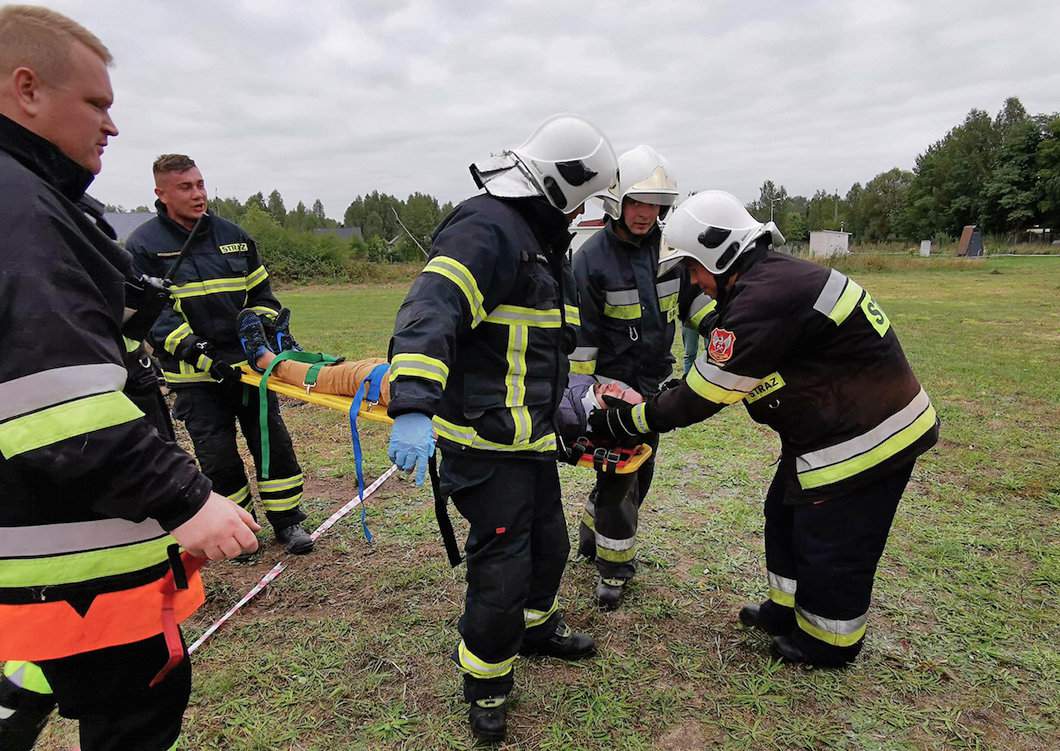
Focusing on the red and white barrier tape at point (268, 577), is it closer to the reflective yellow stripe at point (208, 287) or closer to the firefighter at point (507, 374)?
the firefighter at point (507, 374)

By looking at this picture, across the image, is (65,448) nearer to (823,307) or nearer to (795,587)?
(823,307)

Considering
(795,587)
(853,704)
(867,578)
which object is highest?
(867,578)

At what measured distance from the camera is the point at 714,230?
110 inches

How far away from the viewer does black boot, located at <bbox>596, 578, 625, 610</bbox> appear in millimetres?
3553

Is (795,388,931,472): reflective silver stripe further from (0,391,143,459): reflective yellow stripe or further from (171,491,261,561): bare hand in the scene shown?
(0,391,143,459): reflective yellow stripe

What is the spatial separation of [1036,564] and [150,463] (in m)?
4.71

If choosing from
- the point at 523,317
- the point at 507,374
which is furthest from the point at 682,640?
the point at 523,317

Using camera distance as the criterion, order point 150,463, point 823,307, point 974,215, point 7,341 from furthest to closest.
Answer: point 974,215, point 823,307, point 150,463, point 7,341

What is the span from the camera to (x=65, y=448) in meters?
1.33

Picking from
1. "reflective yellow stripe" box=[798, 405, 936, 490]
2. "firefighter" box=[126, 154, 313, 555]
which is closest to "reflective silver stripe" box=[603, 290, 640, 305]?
"reflective yellow stripe" box=[798, 405, 936, 490]

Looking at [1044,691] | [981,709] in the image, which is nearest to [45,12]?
[981,709]

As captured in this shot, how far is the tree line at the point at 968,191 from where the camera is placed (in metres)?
55.4

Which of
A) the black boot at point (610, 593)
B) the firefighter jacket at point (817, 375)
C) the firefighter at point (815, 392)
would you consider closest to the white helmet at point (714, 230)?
the firefighter at point (815, 392)

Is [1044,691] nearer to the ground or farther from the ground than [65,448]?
nearer to the ground
